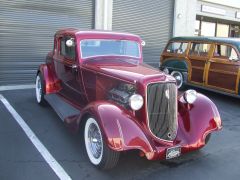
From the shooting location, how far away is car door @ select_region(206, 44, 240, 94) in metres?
7.93

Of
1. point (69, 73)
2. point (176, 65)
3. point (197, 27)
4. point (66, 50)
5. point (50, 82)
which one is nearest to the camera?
point (69, 73)

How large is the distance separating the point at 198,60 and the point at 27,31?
16.7 ft

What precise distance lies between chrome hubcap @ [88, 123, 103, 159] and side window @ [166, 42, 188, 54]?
6040 mm

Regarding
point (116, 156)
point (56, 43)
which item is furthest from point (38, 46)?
point (116, 156)

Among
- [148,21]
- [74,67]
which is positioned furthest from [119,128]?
[148,21]

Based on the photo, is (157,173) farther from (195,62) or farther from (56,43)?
(195,62)

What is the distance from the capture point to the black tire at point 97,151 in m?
3.82

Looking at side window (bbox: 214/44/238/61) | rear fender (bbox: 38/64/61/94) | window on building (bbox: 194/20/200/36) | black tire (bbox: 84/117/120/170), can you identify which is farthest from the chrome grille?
window on building (bbox: 194/20/200/36)

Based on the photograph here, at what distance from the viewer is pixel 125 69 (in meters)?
4.68

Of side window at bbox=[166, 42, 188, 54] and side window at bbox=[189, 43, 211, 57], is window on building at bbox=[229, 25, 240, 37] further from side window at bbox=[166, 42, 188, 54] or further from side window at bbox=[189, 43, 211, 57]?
side window at bbox=[189, 43, 211, 57]

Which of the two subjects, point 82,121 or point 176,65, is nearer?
point 82,121

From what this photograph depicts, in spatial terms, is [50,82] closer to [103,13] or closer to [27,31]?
[27,31]

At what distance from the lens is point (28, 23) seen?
9469mm

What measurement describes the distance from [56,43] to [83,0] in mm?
4261
